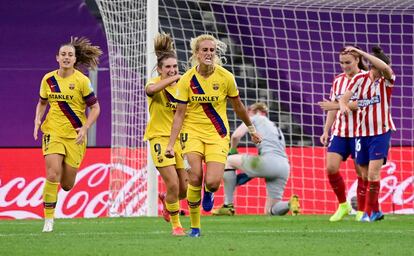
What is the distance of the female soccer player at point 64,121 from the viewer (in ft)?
35.8

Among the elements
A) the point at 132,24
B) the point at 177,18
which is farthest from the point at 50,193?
the point at 177,18

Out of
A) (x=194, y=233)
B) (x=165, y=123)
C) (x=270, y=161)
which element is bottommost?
(x=194, y=233)

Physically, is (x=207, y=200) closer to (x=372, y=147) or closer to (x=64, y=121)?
(x=64, y=121)

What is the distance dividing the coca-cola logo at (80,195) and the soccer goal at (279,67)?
38mm

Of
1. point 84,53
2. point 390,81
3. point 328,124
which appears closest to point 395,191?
point 328,124

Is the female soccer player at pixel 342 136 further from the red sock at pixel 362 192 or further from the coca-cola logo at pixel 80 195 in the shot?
the coca-cola logo at pixel 80 195

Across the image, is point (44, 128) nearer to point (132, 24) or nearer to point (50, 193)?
point (50, 193)

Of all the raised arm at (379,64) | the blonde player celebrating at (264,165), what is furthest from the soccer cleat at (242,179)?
the raised arm at (379,64)

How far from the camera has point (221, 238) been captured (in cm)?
935

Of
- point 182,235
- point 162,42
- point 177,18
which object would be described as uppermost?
point 177,18

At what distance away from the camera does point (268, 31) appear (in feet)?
62.0

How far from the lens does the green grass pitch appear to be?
314 inches

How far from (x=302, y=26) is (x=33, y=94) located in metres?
5.41

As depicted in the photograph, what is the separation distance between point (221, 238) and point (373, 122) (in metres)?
3.68
